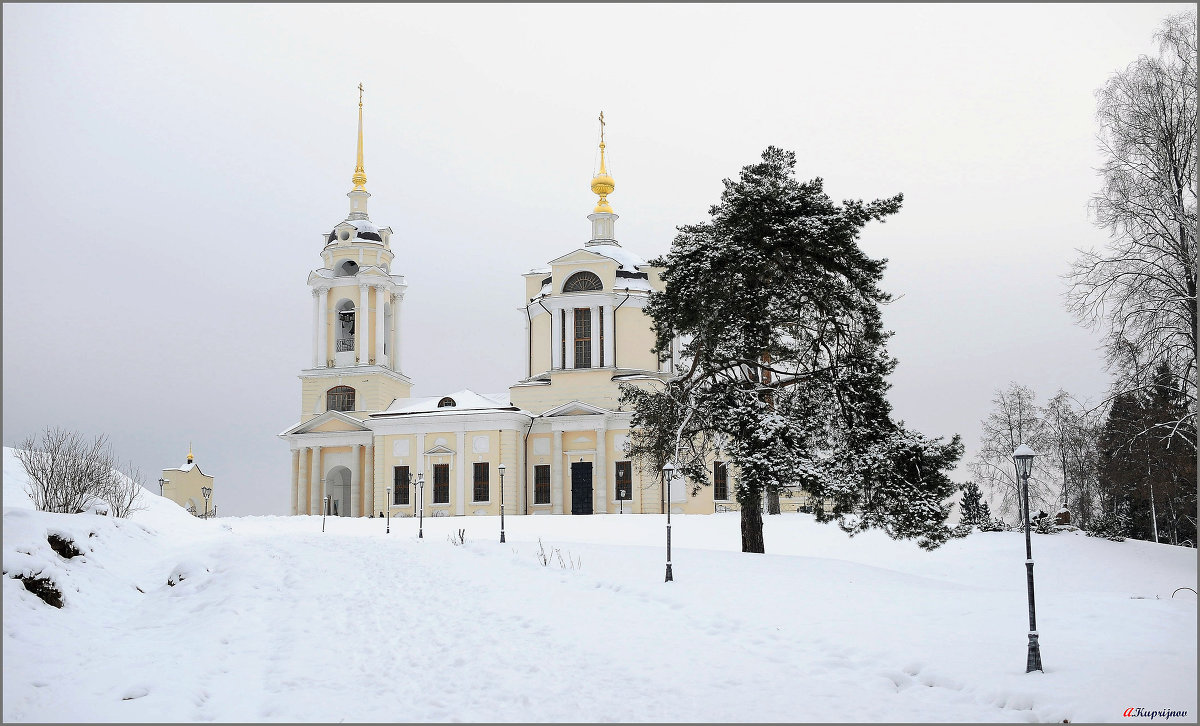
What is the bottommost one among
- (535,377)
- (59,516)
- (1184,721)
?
(1184,721)

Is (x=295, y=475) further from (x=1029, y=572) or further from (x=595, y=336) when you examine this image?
(x=1029, y=572)

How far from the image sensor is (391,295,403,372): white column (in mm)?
50469

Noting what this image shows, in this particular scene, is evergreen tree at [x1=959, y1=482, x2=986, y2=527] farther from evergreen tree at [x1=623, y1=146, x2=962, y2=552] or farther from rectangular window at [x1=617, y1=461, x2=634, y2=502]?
evergreen tree at [x1=623, y1=146, x2=962, y2=552]

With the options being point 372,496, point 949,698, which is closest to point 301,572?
point 949,698

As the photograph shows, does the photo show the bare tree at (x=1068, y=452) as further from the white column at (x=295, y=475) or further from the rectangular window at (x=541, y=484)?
the white column at (x=295, y=475)

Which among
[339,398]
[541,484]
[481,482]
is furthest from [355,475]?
[541,484]

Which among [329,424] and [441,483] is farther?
[329,424]

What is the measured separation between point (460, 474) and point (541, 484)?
364 cm

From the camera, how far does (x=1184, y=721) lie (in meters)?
9.05

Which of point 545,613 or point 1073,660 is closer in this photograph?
point 1073,660

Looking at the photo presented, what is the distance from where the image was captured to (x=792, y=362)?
2133 cm

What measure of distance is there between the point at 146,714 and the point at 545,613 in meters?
5.77

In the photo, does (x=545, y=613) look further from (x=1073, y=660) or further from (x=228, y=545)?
(x=228, y=545)

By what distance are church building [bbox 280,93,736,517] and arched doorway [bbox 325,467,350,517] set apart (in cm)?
7
